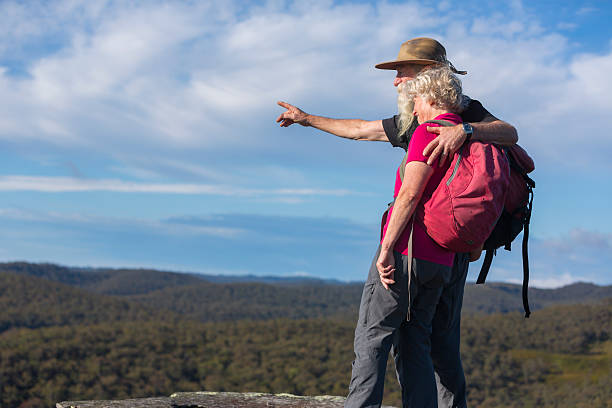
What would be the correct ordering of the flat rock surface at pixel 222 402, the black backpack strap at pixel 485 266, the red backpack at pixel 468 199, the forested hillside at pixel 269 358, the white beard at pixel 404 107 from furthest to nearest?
the forested hillside at pixel 269 358 < the flat rock surface at pixel 222 402 < the black backpack strap at pixel 485 266 < the white beard at pixel 404 107 < the red backpack at pixel 468 199

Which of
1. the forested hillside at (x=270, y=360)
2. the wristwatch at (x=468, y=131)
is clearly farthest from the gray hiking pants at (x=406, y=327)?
the forested hillside at (x=270, y=360)

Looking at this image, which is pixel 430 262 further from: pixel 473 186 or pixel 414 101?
pixel 414 101

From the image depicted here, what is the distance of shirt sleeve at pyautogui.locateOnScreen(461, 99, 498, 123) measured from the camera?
3.71m

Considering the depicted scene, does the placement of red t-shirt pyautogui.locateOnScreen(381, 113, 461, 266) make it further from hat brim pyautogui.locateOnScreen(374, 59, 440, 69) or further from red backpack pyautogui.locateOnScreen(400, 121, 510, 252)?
hat brim pyautogui.locateOnScreen(374, 59, 440, 69)

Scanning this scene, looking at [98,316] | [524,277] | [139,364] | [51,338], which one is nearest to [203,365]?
[139,364]

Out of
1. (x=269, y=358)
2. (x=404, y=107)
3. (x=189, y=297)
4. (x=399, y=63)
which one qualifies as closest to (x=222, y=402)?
(x=404, y=107)

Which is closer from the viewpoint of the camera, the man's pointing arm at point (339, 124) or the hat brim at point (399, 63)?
the hat brim at point (399, 63)

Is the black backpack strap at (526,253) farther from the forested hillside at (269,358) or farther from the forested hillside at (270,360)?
the forested hillside at (270,360)

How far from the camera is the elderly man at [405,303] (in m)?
3.29

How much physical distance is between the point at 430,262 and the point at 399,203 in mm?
374

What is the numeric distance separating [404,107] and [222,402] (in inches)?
130

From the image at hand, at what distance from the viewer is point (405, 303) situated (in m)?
3.29

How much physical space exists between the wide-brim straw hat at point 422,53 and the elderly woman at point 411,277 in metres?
0.12

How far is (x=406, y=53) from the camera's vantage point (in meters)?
3.79
